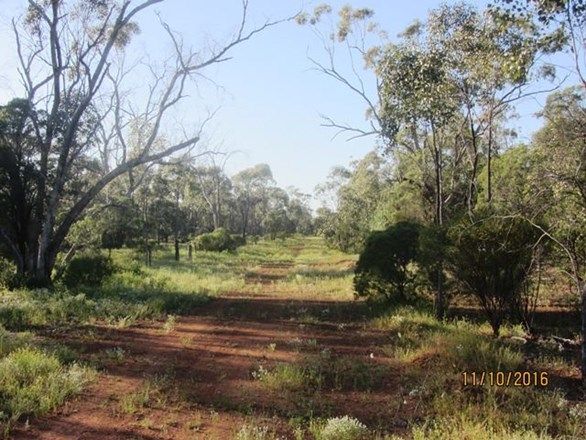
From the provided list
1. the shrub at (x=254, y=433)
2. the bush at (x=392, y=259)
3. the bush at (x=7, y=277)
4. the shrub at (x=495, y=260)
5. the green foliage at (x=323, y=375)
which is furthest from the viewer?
the bush at (x=7, y=277)

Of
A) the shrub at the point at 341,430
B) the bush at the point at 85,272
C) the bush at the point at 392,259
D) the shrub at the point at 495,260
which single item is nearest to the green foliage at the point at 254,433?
the shrub at the point at 341,430

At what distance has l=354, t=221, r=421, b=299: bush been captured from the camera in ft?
44.2

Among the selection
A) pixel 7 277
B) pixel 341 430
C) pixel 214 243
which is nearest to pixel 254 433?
pixel 341 430

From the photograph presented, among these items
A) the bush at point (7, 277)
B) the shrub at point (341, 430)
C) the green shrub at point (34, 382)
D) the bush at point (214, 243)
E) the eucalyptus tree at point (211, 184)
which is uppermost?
the eucalyptus tree at point (211, 184)

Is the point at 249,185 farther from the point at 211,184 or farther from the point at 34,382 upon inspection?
the point at 34,382

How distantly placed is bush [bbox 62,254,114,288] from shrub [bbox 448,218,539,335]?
38.5 ft

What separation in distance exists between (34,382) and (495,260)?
828cm

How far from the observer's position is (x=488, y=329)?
1057 cm

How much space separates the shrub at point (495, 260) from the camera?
969 cm

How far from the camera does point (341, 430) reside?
203 inches

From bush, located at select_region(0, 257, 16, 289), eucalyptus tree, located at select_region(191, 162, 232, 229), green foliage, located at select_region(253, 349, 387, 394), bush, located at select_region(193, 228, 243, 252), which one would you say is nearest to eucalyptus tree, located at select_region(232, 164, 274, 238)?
eucalyptus tree, located at select_region(191, 162, 232, 229)

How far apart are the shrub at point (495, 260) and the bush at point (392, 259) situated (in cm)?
301

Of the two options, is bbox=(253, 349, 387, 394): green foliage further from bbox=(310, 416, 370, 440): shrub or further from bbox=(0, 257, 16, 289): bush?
bbox=(0, 257, 16, 289): bush

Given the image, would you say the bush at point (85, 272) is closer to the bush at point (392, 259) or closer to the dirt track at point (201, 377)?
the dirt track at point (201, 377)
